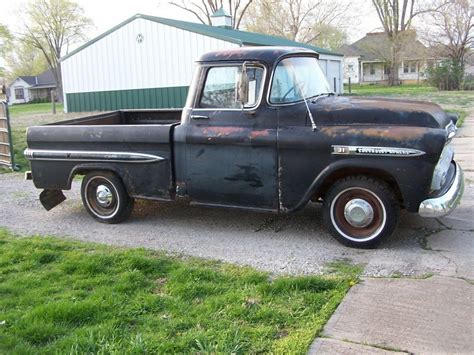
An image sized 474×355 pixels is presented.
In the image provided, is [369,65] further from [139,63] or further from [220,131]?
[220,131]

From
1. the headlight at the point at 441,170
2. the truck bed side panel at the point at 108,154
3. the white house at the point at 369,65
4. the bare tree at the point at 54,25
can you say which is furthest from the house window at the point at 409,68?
the truck bed side panel at the point at 108,154

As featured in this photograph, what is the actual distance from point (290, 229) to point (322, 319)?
7.62 feet

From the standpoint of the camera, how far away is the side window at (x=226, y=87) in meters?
5.65

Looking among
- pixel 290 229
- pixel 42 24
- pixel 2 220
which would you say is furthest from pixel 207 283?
pixel 42 24

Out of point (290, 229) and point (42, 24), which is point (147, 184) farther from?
point (42, 24)

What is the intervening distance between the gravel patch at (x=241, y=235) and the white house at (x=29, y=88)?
74492 mm

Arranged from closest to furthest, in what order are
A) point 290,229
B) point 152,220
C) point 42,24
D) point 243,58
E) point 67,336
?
point 67,336, point 243,58, point 290,229, point 152,220, point 42,24

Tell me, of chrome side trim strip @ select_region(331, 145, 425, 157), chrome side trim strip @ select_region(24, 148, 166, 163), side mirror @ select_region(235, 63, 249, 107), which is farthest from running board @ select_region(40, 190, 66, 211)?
chrome side trim strip @ select_region(331, 145, 425, 157)

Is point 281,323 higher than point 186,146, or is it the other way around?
point 186,146

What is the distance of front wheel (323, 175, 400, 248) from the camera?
5.21m

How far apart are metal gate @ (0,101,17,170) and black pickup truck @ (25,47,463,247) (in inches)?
199

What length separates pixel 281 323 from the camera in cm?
381

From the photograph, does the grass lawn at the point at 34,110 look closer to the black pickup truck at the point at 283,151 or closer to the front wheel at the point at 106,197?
the front wheel at the point at 106,197

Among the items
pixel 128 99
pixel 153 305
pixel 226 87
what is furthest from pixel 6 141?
pixel 128 99
